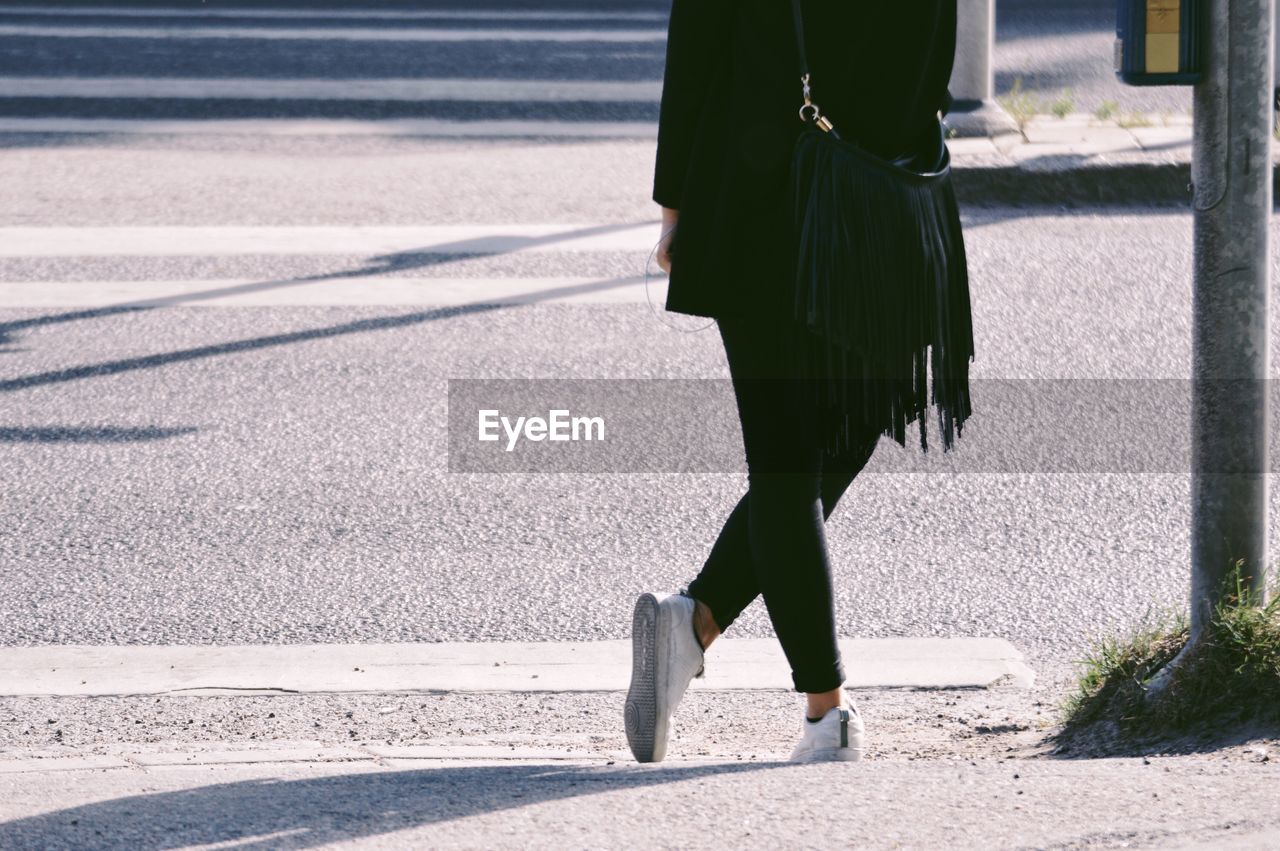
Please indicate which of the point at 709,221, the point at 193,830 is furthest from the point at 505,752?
the point at 709,221

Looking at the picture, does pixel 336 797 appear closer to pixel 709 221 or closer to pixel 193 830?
pixel 193 830

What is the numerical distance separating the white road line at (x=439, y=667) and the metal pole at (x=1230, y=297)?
0.65 m

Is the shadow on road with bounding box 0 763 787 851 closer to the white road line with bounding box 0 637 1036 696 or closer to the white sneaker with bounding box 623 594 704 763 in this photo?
the white sneaker with bounding box 623 594 704 763

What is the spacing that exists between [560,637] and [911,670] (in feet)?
2.67

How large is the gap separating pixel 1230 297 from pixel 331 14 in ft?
45.8

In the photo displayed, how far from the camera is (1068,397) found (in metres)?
5.86

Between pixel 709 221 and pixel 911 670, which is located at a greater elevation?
pixel 709 221

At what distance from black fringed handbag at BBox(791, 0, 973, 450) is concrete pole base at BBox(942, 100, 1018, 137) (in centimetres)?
672

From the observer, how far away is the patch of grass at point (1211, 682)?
→ 10.8 feet

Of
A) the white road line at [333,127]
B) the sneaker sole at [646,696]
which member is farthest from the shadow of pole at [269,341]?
the white road line at [333,127]

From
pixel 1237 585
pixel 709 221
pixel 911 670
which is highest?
pixel 709 221

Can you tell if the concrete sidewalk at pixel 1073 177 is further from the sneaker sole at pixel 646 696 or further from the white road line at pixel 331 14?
the white road line at pixel 331 14

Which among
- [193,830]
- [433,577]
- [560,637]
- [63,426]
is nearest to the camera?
[193,830]

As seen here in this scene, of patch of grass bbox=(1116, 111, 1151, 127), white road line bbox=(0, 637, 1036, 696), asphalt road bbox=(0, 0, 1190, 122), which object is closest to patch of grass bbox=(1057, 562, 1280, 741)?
white road line bbox=(0, 637, 1036, 696)
